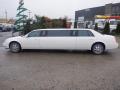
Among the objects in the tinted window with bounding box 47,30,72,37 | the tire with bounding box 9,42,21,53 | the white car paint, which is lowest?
the tire with bounding box 9,42,21,53

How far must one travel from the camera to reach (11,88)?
18.1ft

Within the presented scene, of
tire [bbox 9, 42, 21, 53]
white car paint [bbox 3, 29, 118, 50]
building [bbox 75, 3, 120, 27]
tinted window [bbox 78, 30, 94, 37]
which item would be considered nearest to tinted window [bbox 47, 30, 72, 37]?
white car paint [bbox 3, 29, 118, 50]

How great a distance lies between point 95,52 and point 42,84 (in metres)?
6.19

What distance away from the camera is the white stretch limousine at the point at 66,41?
1153cm

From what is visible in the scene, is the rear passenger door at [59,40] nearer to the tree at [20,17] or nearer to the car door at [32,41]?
the car door at [32,41]

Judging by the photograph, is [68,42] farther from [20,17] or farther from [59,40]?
[20,17]

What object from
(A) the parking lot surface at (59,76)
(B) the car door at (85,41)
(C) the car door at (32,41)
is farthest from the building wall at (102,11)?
(A) the parking lot surface at (59,76)

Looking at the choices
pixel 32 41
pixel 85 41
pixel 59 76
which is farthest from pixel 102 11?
pixel 59 76

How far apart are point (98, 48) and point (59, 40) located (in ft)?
7.10

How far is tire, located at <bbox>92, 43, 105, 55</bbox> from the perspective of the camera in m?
11.5

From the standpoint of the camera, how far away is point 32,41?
11891mm

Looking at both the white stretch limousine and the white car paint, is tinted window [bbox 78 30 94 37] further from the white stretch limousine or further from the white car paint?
the white car paint

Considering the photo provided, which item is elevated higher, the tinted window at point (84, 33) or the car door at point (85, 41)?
the tinted window at point (84, 33)

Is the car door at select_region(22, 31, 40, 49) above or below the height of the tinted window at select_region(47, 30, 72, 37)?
below
